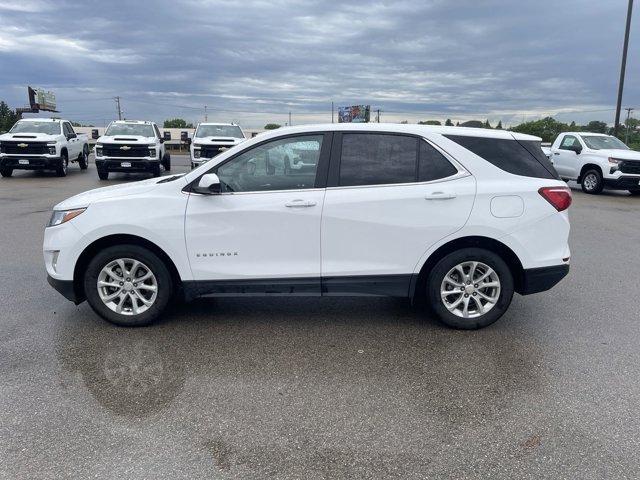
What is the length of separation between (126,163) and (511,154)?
15.4 metres

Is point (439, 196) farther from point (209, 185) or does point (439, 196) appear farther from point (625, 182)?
point (625, 182)

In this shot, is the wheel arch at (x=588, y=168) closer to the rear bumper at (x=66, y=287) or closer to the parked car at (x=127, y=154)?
the parked car at (x=127, y=154)

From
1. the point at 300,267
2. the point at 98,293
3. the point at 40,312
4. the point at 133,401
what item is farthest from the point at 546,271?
the point at 40,312

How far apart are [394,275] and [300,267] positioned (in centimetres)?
82

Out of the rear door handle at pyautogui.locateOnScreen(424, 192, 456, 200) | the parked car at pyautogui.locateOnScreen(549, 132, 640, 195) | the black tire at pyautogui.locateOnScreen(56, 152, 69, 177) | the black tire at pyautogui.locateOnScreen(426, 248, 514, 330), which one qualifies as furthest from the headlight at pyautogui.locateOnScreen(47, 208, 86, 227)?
the black tire at pyautogui.locateOnScreen(56, 152, 69, 177)

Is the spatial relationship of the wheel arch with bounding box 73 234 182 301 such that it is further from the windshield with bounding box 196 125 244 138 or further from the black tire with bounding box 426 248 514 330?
the windshield with bounding box 196 125 244 138

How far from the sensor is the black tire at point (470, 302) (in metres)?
4.67

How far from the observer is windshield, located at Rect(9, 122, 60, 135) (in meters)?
18.9

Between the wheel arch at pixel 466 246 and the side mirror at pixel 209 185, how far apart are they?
1877 millimetres

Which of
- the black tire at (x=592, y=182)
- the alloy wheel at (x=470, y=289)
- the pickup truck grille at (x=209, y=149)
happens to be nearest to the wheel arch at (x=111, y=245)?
the alloy wheel at (x=470, y=289)

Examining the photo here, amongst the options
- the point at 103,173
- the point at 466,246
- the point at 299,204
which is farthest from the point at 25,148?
the point at 466,246

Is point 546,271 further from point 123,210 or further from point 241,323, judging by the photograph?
point 123,210

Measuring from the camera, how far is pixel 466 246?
4.72 m

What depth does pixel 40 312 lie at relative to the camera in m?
5.18
